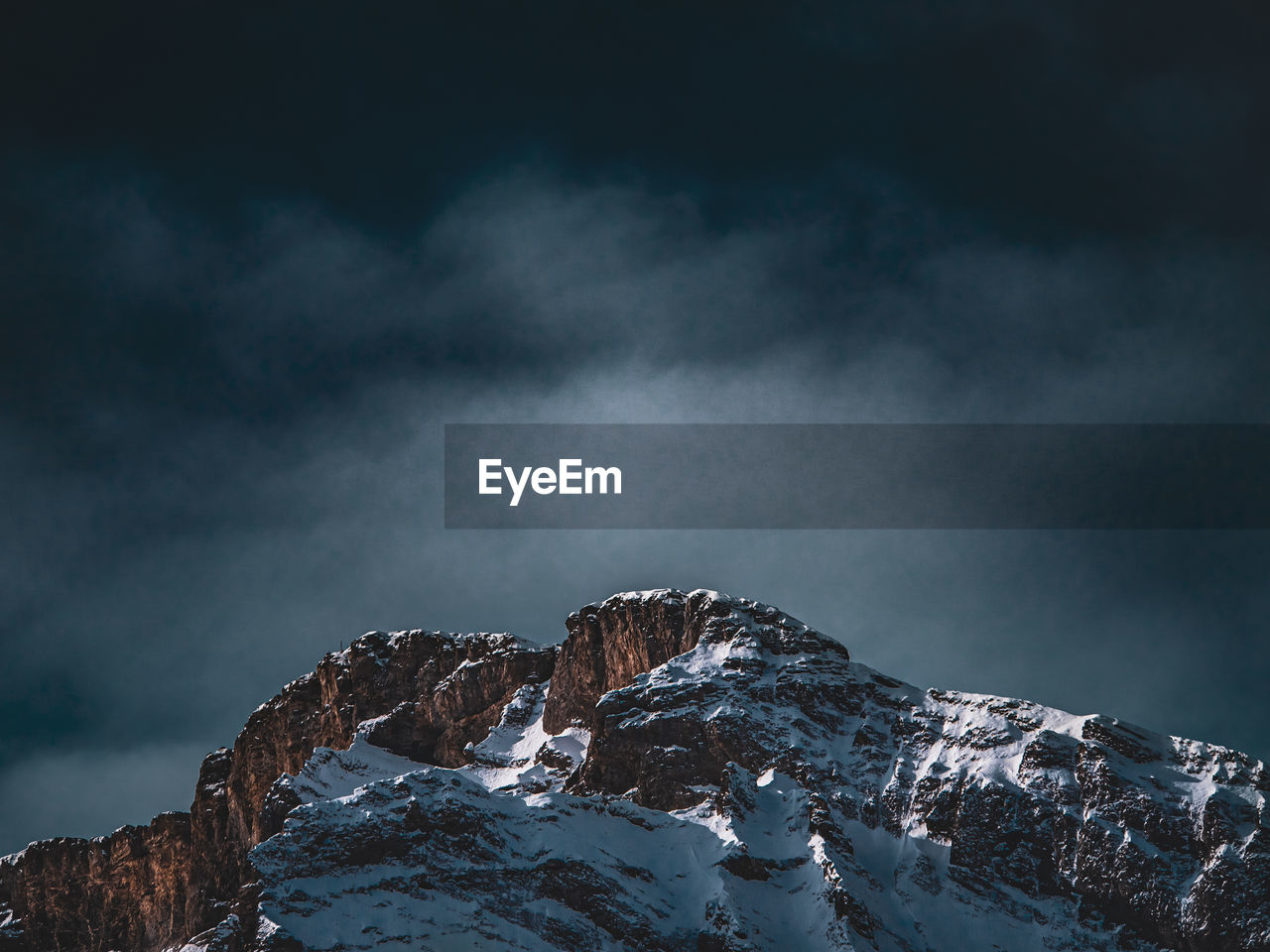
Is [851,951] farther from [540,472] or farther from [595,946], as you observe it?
[540,472]

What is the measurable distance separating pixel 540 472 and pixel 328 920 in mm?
60633

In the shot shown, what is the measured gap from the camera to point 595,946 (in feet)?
648

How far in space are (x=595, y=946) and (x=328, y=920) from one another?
1286 inches

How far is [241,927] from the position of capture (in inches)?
7844

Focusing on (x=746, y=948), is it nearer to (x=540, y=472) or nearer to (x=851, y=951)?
(x=851, y=951)

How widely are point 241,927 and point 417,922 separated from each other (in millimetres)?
22120

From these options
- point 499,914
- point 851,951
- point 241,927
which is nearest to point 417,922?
point 499,914

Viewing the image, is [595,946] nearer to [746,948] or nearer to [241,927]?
[746,948]

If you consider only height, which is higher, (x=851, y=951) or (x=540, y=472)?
(x=540, y=472)

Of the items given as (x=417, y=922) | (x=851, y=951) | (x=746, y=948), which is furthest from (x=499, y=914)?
(x=851, y=951)

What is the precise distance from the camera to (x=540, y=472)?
631 feet

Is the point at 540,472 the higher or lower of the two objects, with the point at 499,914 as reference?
higher

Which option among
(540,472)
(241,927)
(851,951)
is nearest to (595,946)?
(851,951)

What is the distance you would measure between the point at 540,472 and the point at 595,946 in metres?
58.6
